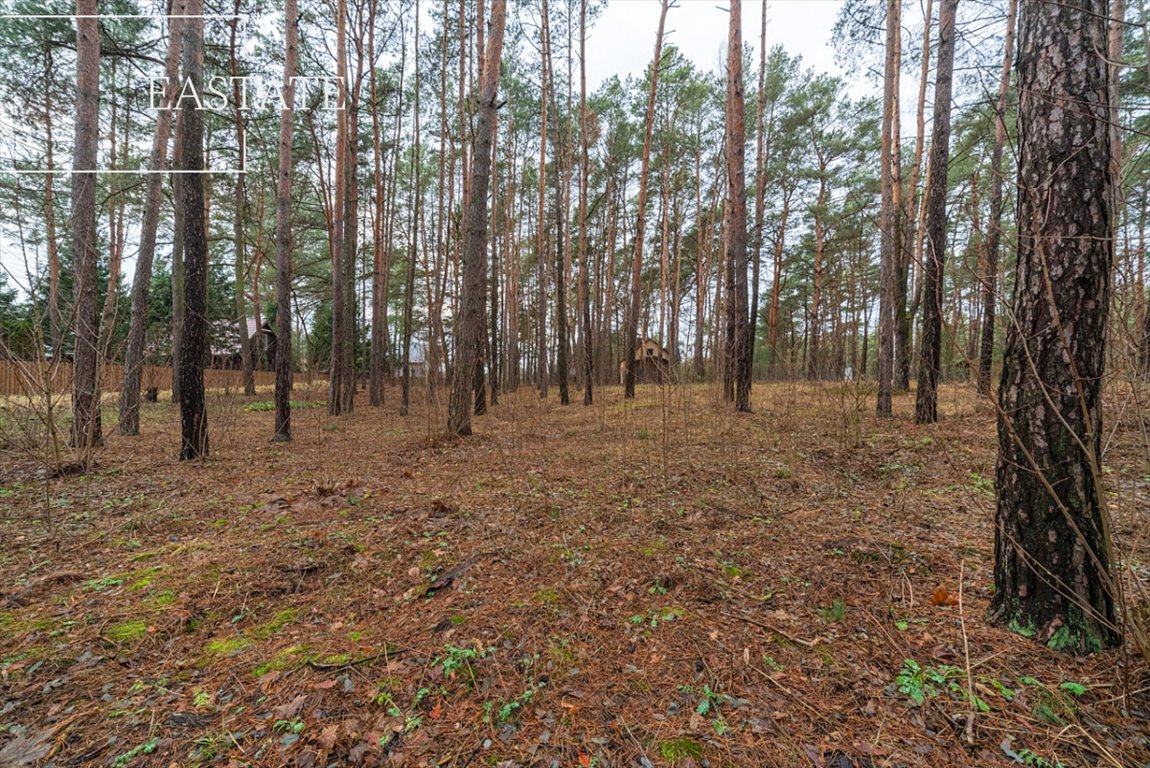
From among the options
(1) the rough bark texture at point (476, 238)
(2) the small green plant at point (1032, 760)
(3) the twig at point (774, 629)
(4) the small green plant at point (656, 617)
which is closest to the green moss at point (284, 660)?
(4) the small green plant at point (656, 617)

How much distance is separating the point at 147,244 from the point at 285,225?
2561 millimetres

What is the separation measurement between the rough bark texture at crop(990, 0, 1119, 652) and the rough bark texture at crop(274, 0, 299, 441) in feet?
26.0

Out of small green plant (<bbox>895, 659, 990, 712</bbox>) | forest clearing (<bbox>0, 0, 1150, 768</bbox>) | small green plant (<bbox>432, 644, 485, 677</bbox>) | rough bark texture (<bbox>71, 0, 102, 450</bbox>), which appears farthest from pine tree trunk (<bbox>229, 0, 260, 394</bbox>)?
small green plant (<bbox>895, 659, 990, 712</bbox>)

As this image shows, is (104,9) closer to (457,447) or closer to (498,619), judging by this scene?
(457,447)

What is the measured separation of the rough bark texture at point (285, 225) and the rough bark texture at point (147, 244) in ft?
5.04

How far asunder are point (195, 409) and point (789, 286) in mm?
20609

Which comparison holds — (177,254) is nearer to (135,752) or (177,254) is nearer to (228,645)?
(228,645)

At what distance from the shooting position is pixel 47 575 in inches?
94.3

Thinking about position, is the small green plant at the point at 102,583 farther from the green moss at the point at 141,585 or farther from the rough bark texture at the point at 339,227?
the rough bark texture at the point at 339,227

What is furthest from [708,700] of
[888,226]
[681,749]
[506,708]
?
[888,226]

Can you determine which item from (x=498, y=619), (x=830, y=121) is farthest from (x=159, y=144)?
(x=830, y=121)

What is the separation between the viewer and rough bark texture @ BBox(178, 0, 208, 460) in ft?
16.3

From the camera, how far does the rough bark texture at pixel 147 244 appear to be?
6414 mm

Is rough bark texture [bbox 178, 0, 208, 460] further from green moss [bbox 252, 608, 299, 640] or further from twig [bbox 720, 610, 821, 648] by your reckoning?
twig [bbox 720, 610, 821, 648]
